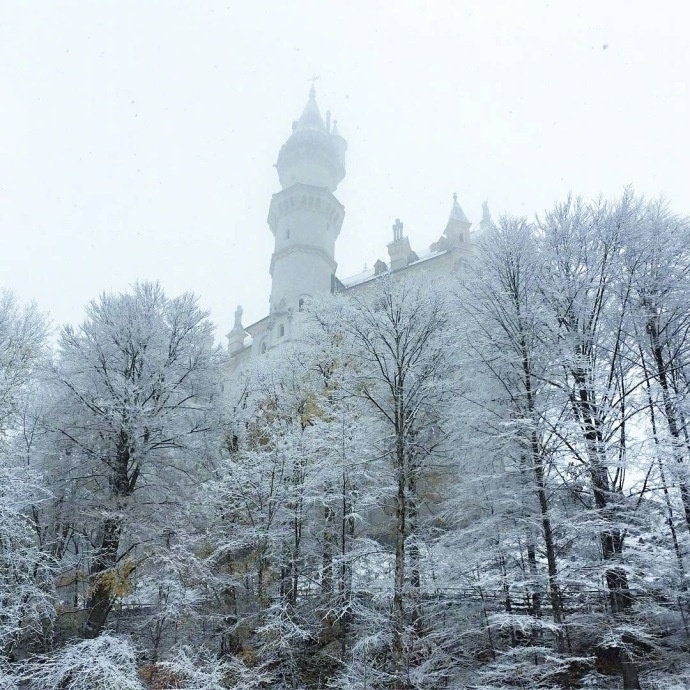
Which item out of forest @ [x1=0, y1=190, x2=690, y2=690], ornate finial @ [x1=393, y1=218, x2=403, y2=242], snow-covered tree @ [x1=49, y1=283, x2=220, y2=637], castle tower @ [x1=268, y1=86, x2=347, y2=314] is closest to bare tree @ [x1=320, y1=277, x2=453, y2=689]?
forest @ [x1=0, y1=190, x2=690, y2=690]

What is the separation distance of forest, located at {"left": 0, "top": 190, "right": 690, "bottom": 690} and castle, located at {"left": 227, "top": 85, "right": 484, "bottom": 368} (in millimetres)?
26291

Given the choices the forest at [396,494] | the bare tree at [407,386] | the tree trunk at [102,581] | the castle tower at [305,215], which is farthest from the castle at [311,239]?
the tree trunk at [102,581]

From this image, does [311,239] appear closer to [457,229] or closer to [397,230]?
[397,230]

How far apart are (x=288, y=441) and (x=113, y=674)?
822cm

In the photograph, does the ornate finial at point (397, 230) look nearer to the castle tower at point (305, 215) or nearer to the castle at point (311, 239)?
the castle at point (311, 239)

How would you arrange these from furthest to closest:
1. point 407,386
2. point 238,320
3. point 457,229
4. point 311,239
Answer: point 238,320 → point 311,239 → point 457,229 → point 407,386

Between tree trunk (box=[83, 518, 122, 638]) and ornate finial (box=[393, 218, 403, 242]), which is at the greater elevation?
ornate finial (box=[393, 218, 403, 242])

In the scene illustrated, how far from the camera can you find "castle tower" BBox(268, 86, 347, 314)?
5341 cm

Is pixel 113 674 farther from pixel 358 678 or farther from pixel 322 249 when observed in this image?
pixel 322 249

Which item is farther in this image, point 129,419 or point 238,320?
point 238,320

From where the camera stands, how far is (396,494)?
1798 centimetres

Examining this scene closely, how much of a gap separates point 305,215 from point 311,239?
2.75 m

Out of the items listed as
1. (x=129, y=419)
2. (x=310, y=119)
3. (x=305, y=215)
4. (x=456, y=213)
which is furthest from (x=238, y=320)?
(x=129, y=419)

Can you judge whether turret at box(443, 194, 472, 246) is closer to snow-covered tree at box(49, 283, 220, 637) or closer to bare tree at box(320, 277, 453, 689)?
bare tree at box(320, 277, 453, 689)
